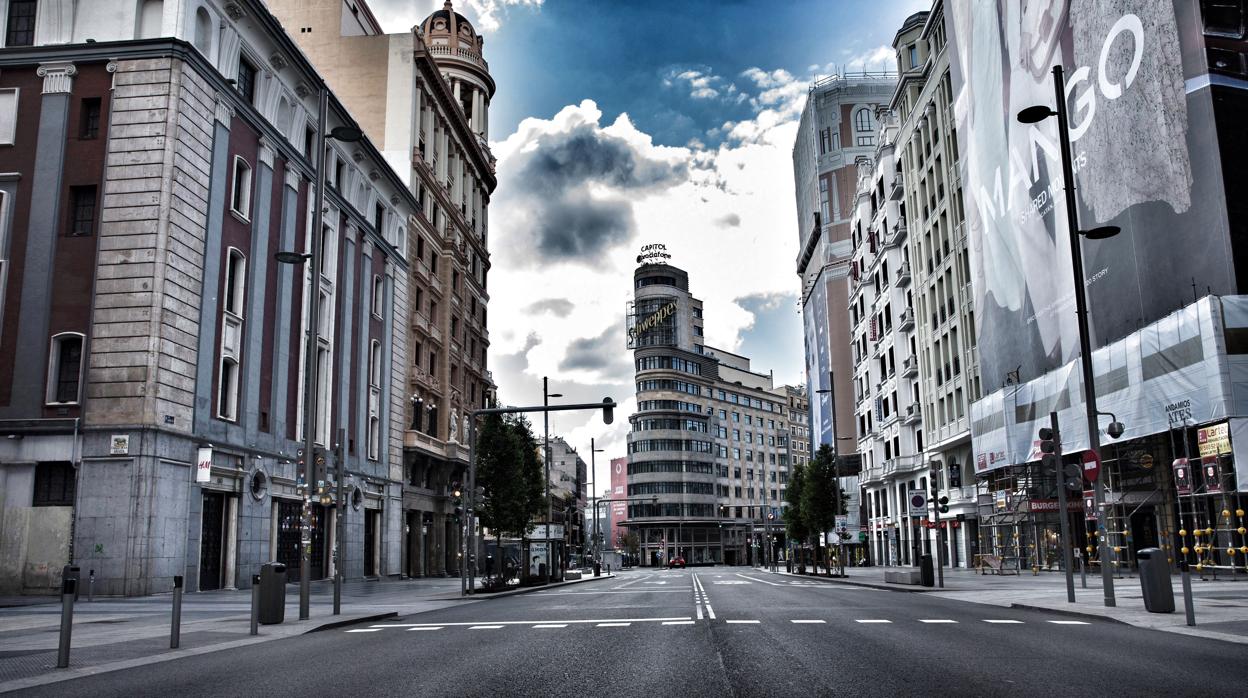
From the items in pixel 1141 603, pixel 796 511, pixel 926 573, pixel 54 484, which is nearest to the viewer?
pixel 1141 603

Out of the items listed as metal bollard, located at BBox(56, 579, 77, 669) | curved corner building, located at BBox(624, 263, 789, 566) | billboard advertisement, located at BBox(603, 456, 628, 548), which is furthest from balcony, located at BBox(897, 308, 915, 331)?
billboard advertisement, located at BBox(603, 456, 628, 548)

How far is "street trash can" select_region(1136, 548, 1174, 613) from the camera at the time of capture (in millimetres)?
16109

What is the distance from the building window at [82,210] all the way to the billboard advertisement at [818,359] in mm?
71665

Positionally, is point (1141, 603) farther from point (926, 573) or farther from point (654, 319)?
point (654, 319)

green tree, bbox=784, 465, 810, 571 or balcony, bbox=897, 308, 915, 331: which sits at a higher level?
balcony, bbox=897, 308, 915, 331

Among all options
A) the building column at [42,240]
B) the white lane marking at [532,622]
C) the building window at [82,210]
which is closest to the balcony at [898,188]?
the building window at [82,210]

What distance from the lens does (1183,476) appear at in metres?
29.4

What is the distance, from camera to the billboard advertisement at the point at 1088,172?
1117 inches

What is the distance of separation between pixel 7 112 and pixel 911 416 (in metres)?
53.5

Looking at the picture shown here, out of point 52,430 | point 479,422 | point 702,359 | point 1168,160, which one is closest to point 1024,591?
point 1168,160

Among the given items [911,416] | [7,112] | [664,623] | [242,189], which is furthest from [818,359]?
[664,623]

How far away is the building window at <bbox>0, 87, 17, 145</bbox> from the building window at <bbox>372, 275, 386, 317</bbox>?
66.2 ft

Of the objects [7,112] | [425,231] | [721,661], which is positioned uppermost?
[425,231]

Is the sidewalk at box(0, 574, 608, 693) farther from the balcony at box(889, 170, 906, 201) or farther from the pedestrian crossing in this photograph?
the balcony at box(889, 170, 906, 201)
